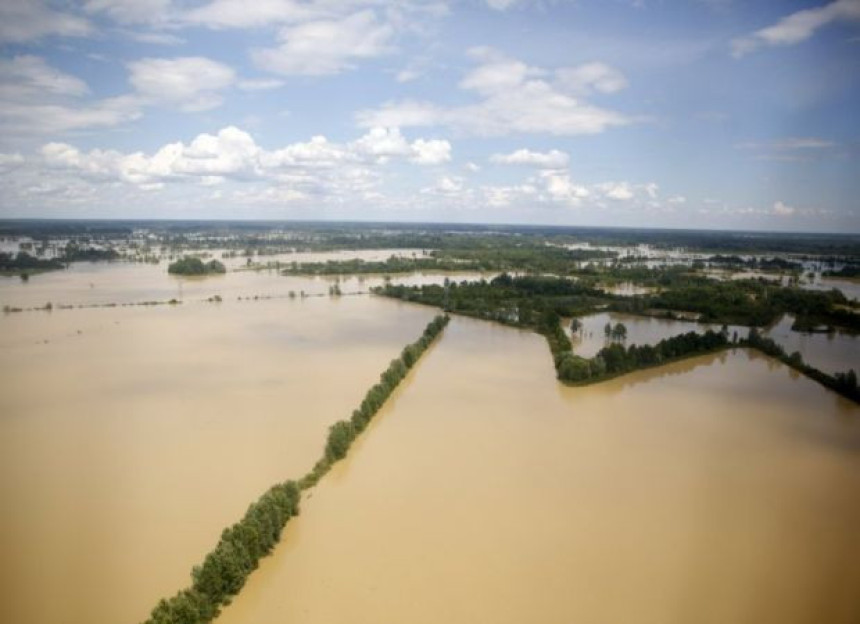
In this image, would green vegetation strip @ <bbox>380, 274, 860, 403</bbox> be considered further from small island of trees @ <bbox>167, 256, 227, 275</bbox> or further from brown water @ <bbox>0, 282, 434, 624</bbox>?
small island of trees @ <bbox>167, 256, 227, 275</bbox>

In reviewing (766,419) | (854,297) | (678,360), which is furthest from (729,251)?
(766,419)

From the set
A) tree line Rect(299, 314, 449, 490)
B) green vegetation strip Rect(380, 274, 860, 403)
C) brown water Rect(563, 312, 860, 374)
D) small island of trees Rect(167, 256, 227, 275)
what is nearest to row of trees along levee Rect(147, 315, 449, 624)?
tree line Rect(299, 314, 449, 490)

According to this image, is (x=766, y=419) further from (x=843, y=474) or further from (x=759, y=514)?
(x=759, y=514)

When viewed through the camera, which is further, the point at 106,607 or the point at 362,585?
the point at 362,585

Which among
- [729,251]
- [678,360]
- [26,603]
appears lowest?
[26,603]

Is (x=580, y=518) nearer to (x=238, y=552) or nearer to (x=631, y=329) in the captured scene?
(x=238, y=552)

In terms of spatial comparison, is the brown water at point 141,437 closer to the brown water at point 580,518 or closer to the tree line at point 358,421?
the tree line at point 358,421
